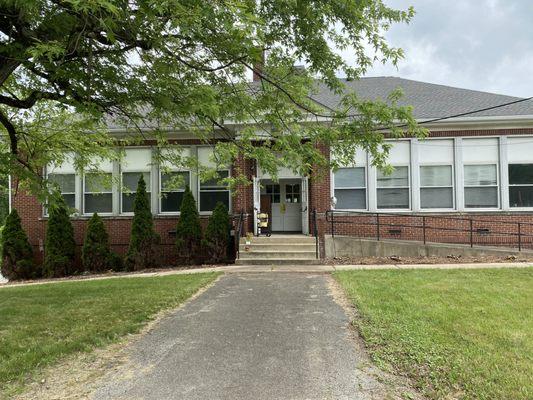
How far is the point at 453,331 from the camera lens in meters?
5.16

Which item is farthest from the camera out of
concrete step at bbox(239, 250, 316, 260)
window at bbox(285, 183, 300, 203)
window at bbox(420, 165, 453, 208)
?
window at bbox(285, 183, 300, 203)

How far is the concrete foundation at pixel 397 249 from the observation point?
42.1 feet

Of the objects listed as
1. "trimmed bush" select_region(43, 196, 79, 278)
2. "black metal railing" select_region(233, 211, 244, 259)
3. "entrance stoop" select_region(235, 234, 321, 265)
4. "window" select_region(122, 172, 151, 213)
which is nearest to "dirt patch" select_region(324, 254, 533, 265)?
"entrance stoop" select_region(235, 234, 321, 265)

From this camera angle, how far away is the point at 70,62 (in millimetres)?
5520

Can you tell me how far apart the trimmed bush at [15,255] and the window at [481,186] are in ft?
48.4

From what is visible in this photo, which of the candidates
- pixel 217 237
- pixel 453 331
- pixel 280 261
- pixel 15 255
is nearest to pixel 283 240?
pixel 280 261

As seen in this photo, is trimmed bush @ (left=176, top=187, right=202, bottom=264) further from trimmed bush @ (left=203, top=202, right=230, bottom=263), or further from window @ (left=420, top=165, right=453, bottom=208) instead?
window @ (left=420, top=165, right=453, bottom=208)

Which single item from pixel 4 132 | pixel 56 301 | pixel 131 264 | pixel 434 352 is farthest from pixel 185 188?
pixel 434 352

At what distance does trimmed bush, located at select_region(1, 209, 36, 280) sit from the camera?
13.5 metres

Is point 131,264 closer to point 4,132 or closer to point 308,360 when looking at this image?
point 4,132

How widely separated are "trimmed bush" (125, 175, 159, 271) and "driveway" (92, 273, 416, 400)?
654 centimetres

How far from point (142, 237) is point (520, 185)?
498 inches

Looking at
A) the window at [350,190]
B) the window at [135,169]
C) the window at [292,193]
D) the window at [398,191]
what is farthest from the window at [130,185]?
the window at [398,191]

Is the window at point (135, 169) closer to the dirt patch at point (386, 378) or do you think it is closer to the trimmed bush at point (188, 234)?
the trimmed bush at point (188, 234)
